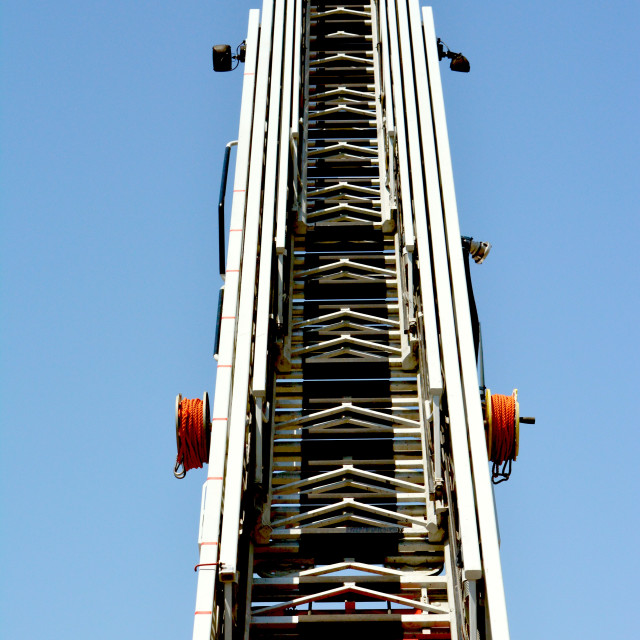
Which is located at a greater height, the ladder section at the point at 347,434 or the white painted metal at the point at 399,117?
the white painted metal at the point at 399,117

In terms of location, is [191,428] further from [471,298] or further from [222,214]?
[471,298]

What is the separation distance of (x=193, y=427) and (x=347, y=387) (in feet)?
7.14

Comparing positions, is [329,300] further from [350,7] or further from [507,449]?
[350,7]

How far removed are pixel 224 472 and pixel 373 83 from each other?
8.65m

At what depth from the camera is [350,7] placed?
18188 mm

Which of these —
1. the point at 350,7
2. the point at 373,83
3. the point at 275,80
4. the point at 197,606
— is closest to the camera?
the point at 197,606

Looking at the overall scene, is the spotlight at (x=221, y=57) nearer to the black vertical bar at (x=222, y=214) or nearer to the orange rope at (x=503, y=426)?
the black vertical bar at (x=222, y=214)

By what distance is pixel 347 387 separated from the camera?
513 inches

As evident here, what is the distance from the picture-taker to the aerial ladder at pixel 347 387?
34.4 feet

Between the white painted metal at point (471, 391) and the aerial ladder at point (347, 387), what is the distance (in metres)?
0.02

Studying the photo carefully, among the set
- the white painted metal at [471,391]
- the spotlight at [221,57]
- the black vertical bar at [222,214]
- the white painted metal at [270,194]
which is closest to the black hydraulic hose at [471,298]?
the white painted metal at [471,391]

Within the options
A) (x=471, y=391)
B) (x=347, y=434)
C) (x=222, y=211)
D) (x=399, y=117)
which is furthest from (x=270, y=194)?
(x=471, y=391)

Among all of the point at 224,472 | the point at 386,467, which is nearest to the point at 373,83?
the point at 386,467

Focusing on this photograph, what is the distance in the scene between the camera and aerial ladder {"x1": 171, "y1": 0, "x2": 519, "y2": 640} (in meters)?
10.5
